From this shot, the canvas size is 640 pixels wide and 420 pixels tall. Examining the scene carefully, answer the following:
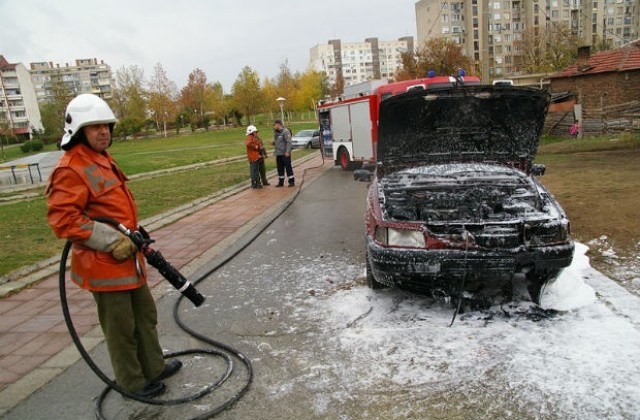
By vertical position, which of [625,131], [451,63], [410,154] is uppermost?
[451,63]

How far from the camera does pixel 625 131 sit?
18344 millimetres

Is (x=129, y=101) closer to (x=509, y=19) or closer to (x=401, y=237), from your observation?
(x=401, y=237)

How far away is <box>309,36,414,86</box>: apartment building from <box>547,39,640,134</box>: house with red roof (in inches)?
5152

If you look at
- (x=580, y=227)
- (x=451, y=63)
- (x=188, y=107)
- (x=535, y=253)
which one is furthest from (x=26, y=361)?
(x=188, y=107)

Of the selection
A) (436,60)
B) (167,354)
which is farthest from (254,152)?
(436,60)

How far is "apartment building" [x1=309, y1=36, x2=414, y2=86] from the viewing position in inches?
5945

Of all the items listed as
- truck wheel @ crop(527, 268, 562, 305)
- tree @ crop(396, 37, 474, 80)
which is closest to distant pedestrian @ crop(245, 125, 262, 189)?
truck wheel @ crop(527, 268, 562, 305)

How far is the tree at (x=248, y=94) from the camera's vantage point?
59.2 metres

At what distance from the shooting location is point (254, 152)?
12.5 metres

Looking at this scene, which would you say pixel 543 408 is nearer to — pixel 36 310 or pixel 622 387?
pixel 622 387

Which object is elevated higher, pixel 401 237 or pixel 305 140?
pixel 401 237

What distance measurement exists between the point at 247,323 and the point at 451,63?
32748 millimetres

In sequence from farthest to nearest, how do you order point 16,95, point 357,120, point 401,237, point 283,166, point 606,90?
point 16,95
point 606,90
point 357,120
point 283,166
point 401,237

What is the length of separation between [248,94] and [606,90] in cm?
4448
